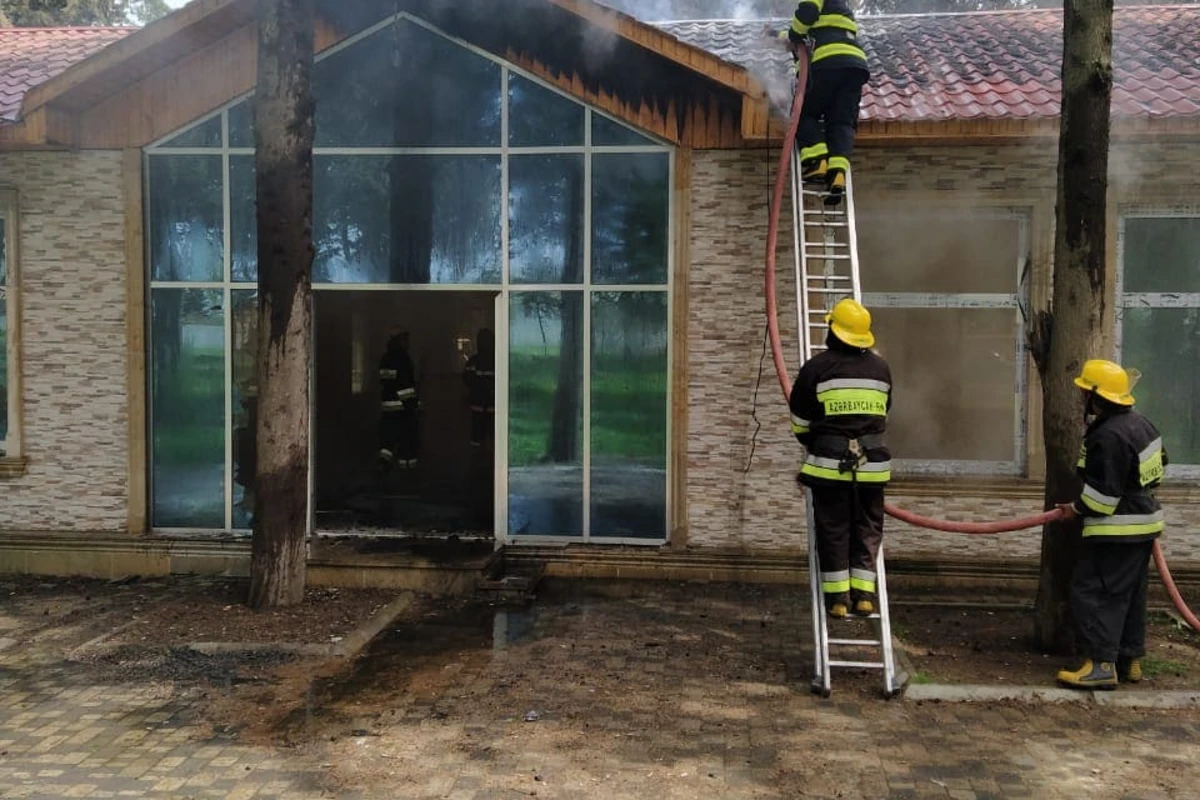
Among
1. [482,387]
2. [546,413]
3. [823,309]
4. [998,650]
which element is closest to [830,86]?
[823,309]

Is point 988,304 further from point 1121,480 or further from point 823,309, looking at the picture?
point 1121,480

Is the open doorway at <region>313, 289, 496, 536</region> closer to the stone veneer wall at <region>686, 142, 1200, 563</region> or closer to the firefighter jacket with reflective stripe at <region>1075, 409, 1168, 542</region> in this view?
the stone veneer wall at <region>686, 142, 1200, 563</region>

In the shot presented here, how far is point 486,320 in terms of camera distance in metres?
14.6

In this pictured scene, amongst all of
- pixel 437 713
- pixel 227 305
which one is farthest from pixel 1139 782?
pixel 227 305

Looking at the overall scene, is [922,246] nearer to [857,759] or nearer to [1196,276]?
[1196,276]

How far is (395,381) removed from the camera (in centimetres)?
1198

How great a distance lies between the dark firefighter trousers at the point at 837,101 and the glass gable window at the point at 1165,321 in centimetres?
289

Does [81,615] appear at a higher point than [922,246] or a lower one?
lower

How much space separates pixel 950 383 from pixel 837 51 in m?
3.16

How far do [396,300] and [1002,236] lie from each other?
28.3ft

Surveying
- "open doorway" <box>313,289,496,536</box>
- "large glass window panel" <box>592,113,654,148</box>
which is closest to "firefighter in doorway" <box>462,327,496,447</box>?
"open doorway" <box>313,289,496,536</box>

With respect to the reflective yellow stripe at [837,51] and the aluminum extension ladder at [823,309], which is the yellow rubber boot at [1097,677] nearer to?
the aluminum extension ladder at [823,309]

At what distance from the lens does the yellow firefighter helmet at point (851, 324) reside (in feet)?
18.0

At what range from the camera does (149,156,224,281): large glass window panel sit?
857 centimetres
